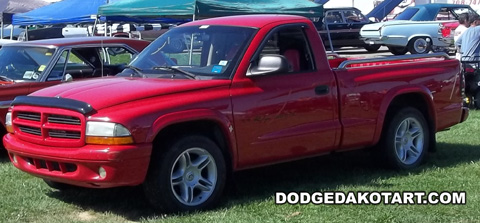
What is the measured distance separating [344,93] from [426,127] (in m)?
1.45

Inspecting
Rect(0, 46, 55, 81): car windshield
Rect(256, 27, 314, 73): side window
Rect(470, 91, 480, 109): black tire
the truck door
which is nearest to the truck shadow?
the truck door

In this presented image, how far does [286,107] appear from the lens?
261 inches

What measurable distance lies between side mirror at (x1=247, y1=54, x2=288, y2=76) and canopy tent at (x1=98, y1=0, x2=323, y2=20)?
8051 mm

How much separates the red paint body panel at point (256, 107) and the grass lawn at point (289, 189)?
0.37 meters

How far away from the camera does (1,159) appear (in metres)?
9.00

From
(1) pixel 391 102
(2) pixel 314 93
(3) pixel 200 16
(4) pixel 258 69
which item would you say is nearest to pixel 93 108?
(4) pixel 258 69

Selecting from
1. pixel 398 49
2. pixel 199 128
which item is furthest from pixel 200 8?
→ pixel 398 49

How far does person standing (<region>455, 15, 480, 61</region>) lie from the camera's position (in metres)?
12.8

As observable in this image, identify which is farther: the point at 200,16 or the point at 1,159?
the point at 200,16

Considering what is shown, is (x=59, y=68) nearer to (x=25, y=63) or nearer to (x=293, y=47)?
(x=25, y=63)

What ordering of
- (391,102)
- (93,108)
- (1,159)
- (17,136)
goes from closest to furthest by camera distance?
(93,108), (17,136), (391,102), (1,159)

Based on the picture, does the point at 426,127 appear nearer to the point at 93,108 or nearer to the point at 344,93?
the point at 344,93

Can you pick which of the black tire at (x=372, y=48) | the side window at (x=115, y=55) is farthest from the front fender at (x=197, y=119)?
the black tire at (x=372, y=48)

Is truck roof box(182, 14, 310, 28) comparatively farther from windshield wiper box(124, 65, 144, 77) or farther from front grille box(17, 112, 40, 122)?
front grille box(17, 112, 40, 122)
